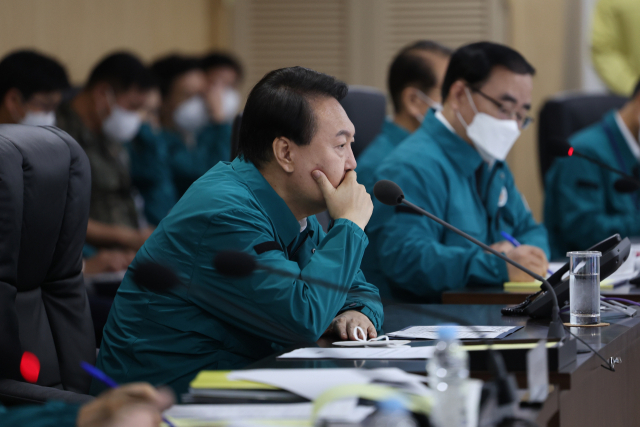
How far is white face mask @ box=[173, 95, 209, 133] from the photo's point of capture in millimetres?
4414

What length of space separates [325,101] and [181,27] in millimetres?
3571

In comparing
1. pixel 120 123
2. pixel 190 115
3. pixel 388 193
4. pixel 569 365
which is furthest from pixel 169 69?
pixel 569 365

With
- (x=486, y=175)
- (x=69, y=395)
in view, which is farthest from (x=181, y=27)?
(x=69, y=395)

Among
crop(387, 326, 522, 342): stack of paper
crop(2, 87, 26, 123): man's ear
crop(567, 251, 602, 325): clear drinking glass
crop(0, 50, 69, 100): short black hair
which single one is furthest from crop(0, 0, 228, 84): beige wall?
crop(567, 251, 602, 325): clear drinking glass

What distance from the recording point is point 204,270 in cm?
133

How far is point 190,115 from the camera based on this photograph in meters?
4.42

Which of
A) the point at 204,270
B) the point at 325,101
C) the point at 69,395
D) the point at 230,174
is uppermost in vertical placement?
the point at 325,101

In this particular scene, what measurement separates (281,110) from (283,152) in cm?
7

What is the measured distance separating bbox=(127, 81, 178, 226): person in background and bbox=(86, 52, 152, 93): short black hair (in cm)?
15

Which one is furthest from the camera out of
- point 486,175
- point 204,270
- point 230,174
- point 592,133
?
point 592,133

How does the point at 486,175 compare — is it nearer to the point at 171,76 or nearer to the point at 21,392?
the point at 21,392

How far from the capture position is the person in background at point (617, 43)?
4.45 meters

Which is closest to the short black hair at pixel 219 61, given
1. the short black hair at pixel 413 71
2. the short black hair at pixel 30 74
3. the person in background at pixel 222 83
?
the person in background at pixel 222 83

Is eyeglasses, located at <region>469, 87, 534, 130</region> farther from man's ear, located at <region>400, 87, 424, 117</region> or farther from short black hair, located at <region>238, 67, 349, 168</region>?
short black hair, located at <region>238, 67, 349, 168</region>
